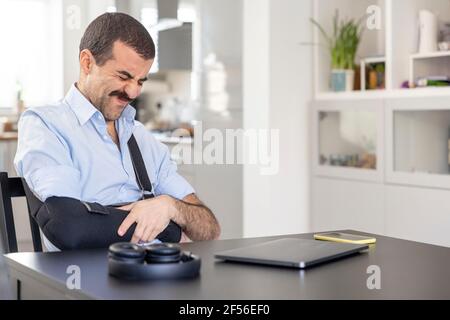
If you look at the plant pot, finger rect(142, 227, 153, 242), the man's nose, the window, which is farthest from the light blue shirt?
the window

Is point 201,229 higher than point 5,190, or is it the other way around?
point 5,190

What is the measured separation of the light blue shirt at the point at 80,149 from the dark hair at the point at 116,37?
0.47ft

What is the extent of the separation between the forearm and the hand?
54 millimetres

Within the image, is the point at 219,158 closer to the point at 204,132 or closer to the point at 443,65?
the point at 204,132

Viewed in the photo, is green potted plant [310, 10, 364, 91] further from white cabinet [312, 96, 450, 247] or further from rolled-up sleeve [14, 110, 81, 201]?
rolled-up sleeve [14, 110, 81, 201]

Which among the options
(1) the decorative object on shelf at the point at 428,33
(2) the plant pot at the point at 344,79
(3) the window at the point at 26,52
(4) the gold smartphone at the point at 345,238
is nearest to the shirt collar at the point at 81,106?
(4) the gold smartphone at the point at 345,238

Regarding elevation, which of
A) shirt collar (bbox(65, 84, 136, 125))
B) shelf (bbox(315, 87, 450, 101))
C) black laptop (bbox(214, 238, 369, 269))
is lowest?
black laptop (bbox(214, 238, 369, 269))

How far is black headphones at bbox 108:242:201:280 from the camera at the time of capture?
4.38 feet

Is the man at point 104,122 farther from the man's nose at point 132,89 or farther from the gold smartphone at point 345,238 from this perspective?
the gold smartphone at point 345,238

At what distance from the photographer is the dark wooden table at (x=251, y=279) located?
1252 mm

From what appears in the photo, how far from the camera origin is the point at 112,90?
227 cm

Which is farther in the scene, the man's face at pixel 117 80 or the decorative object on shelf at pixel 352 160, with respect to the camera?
the decorative object on shelf at pixel 352 160
